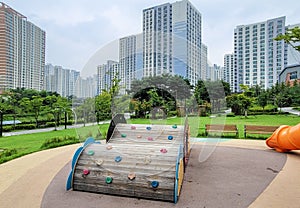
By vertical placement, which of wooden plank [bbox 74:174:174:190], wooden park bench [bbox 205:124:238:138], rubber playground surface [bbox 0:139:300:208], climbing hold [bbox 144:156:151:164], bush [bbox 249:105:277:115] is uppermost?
bush [bbox 249:105:277:115]

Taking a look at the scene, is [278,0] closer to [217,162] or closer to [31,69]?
[217,162]

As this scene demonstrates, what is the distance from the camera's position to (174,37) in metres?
5.24

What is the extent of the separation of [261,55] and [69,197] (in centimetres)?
5764

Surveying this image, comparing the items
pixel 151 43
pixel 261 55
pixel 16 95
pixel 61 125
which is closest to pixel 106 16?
pixel 151 43

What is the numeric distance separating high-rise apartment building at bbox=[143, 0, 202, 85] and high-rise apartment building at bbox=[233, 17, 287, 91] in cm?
4898

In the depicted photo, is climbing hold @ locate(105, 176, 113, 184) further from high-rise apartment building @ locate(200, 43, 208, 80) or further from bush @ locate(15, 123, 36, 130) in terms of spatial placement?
bush @ locate(15, 123, 36, 130)

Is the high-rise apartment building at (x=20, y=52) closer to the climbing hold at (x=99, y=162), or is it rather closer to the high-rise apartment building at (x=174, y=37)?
the high-rise apartment building at (x=174, y=37)

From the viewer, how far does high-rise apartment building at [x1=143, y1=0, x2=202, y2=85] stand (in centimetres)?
517

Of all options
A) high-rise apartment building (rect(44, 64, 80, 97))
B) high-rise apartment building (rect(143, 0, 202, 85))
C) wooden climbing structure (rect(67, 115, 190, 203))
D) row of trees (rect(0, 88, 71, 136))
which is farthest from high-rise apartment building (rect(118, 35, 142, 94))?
row of trees (rect(0, 88, 71, 136))

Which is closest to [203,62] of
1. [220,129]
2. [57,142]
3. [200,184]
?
[200,184]

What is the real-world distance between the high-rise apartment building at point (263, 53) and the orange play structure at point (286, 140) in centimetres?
4635

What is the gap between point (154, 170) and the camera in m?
3.51

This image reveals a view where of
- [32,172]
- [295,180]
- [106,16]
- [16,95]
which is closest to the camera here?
[295,180]

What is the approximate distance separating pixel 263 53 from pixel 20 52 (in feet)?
168
